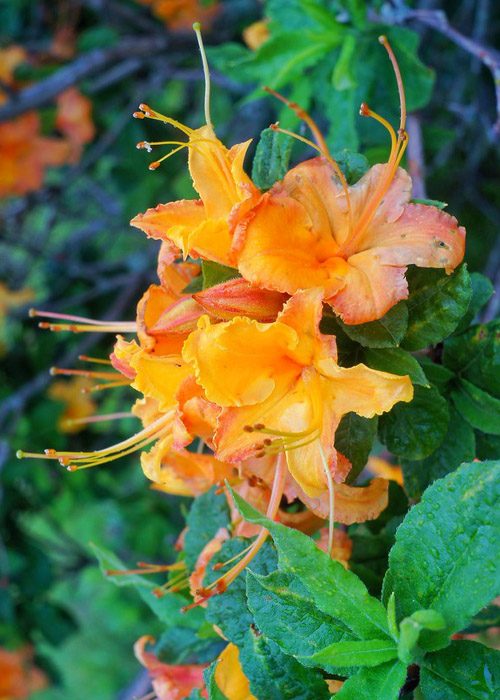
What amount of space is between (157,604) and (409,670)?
1.23 ft

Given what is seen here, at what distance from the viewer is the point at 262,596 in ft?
2.40

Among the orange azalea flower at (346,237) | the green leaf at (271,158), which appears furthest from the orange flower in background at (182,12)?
the orange azalea flower at (346,237)

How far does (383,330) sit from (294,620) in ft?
0.86

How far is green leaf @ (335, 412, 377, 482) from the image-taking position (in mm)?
804

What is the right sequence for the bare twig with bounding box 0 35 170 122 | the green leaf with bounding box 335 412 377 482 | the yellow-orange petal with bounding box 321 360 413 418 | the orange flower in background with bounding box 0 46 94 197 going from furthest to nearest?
the orange flower in background with bounding box 0 46 94 197 < the bare twig with bounding box 0 35 170 122 < the green leaf with bounding box 335 412 377 482 < the yellow-orange petal with bounding box 321 360 413 418

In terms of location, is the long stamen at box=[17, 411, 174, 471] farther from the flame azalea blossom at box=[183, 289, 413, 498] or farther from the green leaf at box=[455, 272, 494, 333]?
the green leaf at box=[455, 272, 494, 333]

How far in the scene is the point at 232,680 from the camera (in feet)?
2.71

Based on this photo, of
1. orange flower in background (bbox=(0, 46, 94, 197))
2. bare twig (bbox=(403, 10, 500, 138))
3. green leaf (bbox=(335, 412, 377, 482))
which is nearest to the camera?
green leaf (bbox=(335, 412, 377, 482))

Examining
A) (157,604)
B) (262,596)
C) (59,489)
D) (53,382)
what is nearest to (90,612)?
(59,489)

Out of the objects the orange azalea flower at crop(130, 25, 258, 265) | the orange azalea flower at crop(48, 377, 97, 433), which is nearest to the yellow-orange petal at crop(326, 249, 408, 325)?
the orange azalea flower at crop(130, 25, 258, 265)

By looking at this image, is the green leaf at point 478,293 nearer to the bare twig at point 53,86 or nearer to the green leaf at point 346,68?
the green leaf at point 346,68

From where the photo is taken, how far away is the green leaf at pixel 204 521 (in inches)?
38.0

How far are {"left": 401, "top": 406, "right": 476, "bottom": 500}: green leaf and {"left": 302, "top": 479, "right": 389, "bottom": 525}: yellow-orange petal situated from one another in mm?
84

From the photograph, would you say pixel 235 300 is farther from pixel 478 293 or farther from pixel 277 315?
pixel 478 293
